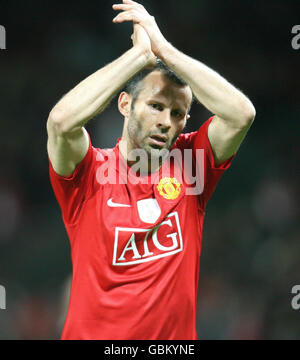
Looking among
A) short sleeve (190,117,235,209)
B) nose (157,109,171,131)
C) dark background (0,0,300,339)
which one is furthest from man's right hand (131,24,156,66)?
dark background (0,0,300,339)

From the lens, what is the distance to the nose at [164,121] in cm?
212

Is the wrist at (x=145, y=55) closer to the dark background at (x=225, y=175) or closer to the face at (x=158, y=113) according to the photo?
the face at (x=158, y=113)

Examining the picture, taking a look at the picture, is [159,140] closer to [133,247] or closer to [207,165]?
[207,165]

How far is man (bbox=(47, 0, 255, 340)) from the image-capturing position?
6.64 feet

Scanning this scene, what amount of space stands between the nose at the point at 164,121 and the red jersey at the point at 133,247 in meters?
0.18

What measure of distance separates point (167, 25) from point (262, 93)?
1.26 m

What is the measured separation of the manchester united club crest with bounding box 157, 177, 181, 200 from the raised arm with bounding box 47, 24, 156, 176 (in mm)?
410

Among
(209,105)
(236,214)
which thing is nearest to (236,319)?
(236,214)

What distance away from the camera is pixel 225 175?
207 inches

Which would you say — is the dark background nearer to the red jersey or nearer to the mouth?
the red jersey

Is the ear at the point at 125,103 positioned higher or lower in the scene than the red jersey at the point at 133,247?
higher

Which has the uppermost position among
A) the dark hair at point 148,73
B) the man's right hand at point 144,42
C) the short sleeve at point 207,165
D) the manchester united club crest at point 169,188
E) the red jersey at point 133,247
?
the man's right hand at point 144,42

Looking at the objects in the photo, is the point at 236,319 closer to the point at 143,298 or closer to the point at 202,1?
the point at 143,298

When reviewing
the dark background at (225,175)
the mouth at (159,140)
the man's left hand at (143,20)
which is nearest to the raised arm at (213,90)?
the man's left hand at (143,20)
